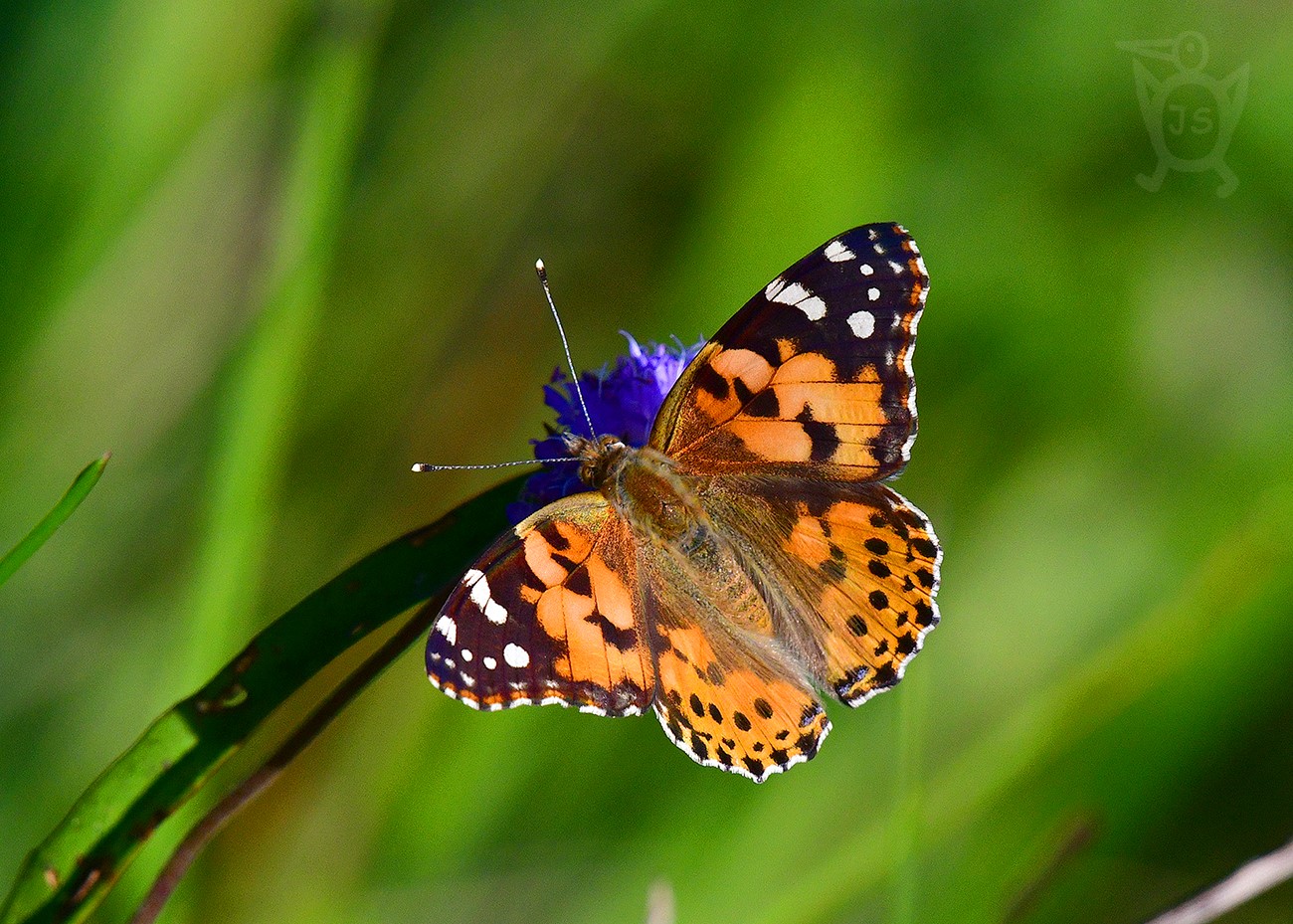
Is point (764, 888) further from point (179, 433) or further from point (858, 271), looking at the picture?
point (179, 433)

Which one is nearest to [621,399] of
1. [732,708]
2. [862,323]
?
[862,323]

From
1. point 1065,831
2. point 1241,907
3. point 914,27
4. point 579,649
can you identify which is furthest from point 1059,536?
point 579,649

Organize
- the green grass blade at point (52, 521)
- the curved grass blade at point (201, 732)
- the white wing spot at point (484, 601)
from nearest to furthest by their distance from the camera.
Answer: the green grass blade at point (52, 521) < the curved grass blade at point (201, 732) < the white wing spot at point (484, 601)

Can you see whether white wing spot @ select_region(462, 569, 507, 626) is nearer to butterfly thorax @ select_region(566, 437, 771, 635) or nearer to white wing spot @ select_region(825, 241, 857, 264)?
butterfly thorax @ select_region(566, 437, 771, 635)

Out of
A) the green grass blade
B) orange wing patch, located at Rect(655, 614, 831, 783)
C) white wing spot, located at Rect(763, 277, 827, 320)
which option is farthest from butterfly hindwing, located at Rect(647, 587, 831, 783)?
the green grass blade

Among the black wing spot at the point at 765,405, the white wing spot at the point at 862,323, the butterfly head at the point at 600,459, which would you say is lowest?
the black wing spot at the point at 765,405

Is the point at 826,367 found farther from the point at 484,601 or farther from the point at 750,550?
the point at 484,601

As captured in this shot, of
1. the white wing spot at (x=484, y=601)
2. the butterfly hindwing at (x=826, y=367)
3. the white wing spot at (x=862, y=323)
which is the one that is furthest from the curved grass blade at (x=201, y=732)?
the white wing spot at (x=862, y=323)

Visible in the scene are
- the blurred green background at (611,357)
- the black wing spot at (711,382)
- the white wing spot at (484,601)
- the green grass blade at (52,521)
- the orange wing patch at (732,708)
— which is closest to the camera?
the green grass blade at (52,521)

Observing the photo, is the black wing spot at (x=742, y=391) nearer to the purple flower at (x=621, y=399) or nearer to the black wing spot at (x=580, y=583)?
the purple flower at (x=621, y=399)

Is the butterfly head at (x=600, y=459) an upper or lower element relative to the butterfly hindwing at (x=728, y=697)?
upper
